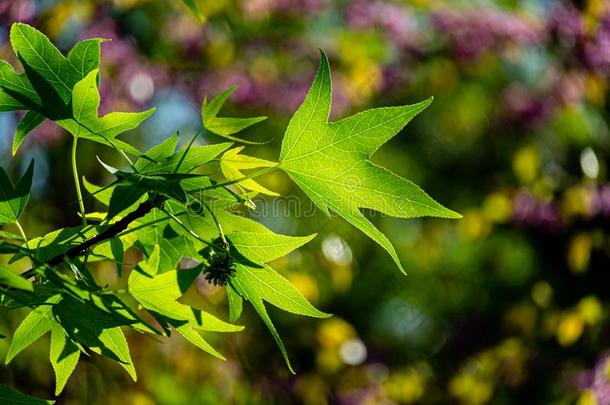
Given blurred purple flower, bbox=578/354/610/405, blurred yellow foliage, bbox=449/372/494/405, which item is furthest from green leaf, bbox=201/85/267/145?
blurred yellow foliage, bbox=449/372/494/405

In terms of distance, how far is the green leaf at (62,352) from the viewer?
0.49 m

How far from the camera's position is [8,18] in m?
1.49

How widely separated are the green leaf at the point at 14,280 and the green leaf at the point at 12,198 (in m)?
0.11

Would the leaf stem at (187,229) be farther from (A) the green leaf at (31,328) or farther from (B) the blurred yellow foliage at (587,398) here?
(B) the blurred yellow foliage at (587,398)

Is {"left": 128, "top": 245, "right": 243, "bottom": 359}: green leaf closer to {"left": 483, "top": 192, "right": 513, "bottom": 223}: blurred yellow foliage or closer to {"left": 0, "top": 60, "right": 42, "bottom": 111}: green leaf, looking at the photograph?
{"left": 0, "top": 60, "right": 42, "bottom": 111}: green leaf

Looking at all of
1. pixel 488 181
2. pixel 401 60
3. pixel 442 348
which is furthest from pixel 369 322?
pixel 401 60

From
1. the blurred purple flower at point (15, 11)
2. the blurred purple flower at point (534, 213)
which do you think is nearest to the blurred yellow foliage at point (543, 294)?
the blurred purple flower at point (534, 213)

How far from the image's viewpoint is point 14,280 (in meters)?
0.37

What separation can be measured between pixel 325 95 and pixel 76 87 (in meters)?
0.14

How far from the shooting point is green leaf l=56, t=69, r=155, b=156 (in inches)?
17.8

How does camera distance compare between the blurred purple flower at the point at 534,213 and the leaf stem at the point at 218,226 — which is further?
the blurred purple flower at the point at 534,213

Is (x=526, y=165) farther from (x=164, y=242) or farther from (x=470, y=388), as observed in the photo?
(x=164, y=242)

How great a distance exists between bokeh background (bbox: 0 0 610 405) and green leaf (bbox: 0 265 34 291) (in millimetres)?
1270

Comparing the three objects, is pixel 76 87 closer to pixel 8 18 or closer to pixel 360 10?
pixel 8 18
